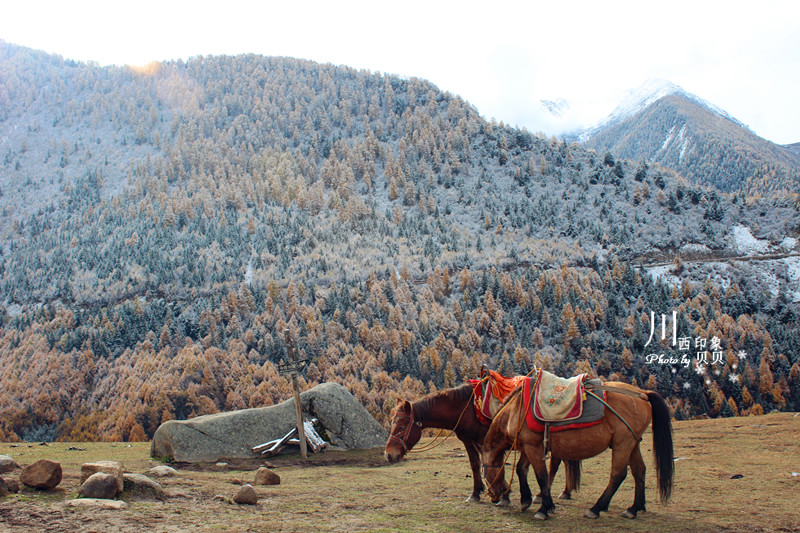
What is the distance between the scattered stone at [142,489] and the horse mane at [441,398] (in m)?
4.65

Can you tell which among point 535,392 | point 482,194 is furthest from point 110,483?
point 482,194

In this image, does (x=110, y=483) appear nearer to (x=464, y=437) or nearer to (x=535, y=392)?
(x=464, y=437)

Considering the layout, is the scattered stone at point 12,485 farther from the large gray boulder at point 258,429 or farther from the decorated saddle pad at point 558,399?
the large gray boulder at point 258,429

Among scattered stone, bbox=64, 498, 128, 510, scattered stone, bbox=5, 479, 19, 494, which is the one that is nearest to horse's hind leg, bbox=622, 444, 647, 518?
scattered stone, bbox=64, 498, 128, 510

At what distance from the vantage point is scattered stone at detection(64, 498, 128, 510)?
6996 millimetres

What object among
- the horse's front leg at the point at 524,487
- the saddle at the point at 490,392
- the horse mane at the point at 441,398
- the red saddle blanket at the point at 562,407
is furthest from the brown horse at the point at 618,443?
the horse mane at the point at 441,398

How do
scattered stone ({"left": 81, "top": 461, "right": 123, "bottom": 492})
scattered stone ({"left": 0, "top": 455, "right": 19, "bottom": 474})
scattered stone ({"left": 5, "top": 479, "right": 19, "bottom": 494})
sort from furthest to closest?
scattered stone ({"left": 0, "top": 455, "right": 19, "bottom": 474}) → scattered stone ({"left": 81, "top": 461, "right": 123, "bottom": 492}) → scattered stone ({"left": 5, "top": 479, "right": 19, "bottom": 494})

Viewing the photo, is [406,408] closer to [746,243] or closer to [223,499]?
[223,499]

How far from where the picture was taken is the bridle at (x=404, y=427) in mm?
9396

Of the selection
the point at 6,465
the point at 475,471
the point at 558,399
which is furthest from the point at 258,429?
the point at 558,399

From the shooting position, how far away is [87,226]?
7169 cm

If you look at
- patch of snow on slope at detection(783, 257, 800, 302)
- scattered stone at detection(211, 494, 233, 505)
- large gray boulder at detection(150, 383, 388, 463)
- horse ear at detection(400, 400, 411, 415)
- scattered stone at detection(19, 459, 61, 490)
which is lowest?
large gray boulder at detection(150, 383, 388, 463)

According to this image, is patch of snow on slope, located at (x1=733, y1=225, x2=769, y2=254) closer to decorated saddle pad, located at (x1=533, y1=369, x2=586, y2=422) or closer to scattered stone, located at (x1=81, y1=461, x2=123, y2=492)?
decorated saddle pad, located at (x1=533, y1=369, x2=586, y2=422)

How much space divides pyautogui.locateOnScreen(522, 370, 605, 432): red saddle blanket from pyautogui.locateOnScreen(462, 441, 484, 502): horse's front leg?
2.03 m
